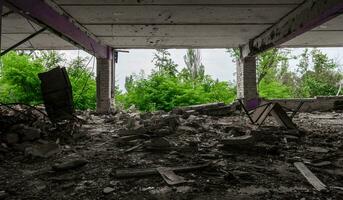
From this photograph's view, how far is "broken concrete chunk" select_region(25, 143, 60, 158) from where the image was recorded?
4.80 m

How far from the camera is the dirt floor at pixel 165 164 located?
3.22 m

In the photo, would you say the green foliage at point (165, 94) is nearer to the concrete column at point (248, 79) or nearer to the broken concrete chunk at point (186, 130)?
the concrete column at point (248, 79)

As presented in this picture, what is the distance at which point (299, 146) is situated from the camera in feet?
17.9

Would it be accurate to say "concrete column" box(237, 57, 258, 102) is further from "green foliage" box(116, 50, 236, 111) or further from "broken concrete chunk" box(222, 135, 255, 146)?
"broken concrete chunk" box(222, 135, 255, 146)

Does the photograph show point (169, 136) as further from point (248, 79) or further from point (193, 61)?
point (193, 61)

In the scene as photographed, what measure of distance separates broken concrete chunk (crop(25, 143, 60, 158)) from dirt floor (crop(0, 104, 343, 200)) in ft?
0.05

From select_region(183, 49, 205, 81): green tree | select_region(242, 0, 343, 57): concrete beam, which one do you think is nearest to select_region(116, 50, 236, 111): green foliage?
select_region(242, 0, 343, 57): concrete beam

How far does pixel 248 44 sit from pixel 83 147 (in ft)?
26.3

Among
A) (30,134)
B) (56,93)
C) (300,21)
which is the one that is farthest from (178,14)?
(30,134)

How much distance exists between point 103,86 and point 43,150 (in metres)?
7.61

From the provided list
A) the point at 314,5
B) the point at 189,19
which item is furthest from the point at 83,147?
the point at 314,5

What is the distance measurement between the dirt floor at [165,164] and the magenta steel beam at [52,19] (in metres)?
2.17

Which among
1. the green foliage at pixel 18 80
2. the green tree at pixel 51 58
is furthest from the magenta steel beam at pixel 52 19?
the green tree at pixel 51 58

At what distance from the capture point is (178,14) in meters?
7.66
